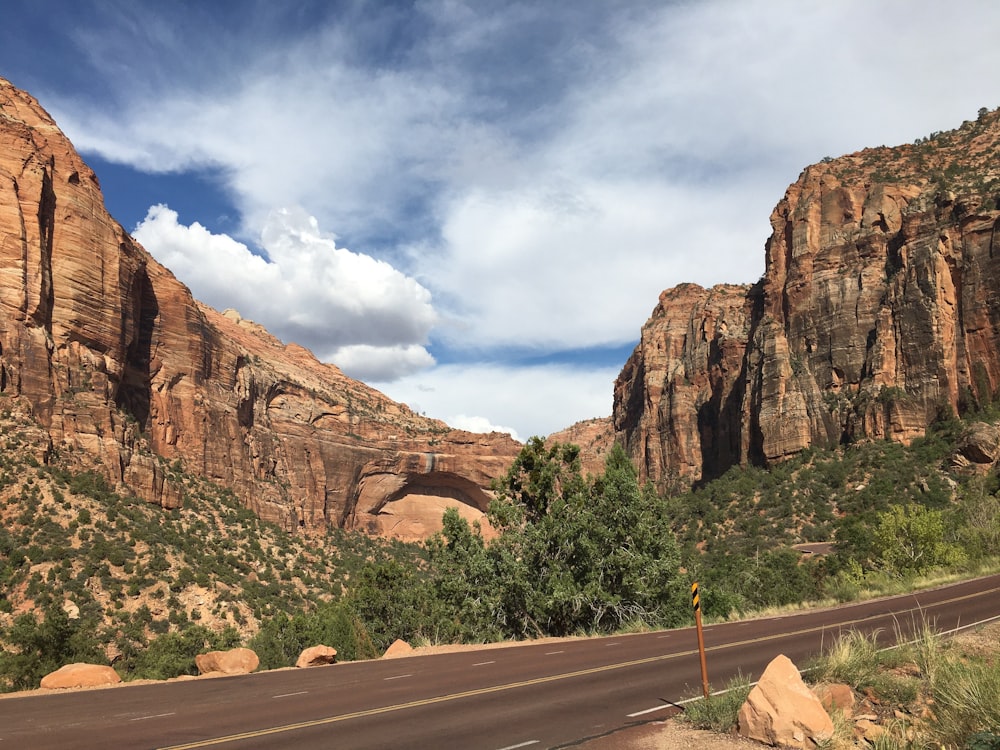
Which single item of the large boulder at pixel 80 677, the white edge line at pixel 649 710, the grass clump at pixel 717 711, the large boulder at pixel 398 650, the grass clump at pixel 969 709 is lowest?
the large boulder at pixel 398 650

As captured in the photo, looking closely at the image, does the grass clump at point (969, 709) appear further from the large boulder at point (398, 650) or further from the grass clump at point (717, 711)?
the large boulder at point (398, 650)

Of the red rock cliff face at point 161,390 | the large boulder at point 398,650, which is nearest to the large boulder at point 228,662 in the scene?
the large boulder at point 398,650

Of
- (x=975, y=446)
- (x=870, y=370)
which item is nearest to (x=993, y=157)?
(x=870, y=370)

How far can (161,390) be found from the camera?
63812 millimetres

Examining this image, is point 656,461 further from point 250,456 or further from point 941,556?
point 941,556

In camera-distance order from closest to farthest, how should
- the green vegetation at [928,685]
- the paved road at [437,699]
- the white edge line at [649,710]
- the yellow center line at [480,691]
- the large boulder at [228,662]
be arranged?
the green vegetation at [928,685] < the paved road at [437,699] < the yellow center line at [480,691] < the white edge line at [649,710] < the large boulder at [228,662]

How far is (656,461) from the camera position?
13312cm

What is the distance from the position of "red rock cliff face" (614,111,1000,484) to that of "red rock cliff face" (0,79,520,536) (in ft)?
129

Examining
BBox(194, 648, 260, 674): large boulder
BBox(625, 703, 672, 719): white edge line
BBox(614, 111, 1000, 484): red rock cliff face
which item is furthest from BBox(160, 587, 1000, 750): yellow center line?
BBox(614, 111, 1000, 484): red rock cliff face

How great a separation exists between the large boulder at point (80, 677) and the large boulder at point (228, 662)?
2353 mm

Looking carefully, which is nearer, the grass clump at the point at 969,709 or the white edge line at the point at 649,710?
the grass clump at the point at 969,709

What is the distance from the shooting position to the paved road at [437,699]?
9008 millimetres

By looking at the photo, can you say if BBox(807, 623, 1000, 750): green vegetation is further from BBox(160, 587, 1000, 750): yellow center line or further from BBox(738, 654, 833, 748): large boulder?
BBox(160, 587, 1000, 750): yellow center line

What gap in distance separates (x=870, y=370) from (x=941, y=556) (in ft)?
176
